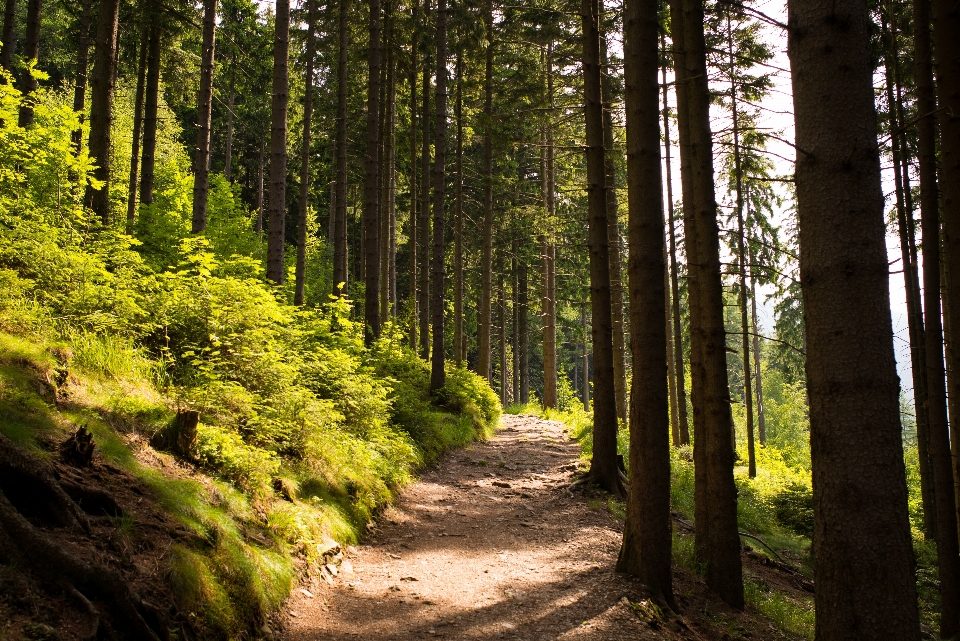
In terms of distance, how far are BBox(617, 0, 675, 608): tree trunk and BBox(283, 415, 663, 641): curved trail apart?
540 millimetres

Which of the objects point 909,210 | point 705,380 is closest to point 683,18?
point 705,380

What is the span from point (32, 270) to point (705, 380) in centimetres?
781

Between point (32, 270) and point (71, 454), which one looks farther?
point (32, 270)

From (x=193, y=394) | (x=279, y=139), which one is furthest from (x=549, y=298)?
(x=193, y=394)

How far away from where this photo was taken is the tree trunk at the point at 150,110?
1527 centimetres

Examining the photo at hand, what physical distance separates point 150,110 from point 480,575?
1469 centimetres

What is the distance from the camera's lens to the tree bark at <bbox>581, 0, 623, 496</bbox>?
10.1 m

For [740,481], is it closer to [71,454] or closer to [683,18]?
[683,18]

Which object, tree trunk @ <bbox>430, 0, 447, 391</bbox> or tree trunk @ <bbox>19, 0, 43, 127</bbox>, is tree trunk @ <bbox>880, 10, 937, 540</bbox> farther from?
tree trunk @ <bbox>19, 0, 43, 127</bbox>

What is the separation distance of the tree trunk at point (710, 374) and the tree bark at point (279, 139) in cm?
816

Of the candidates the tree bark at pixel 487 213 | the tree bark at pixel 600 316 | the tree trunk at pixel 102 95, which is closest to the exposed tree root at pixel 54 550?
the tree trunk at pixel 102 95

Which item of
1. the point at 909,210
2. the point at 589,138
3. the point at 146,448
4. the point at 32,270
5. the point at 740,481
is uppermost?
the point at 589,138

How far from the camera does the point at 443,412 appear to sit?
1631 cm

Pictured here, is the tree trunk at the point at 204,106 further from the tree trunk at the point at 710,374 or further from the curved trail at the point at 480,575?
the tree trunk at the point at 710,374
